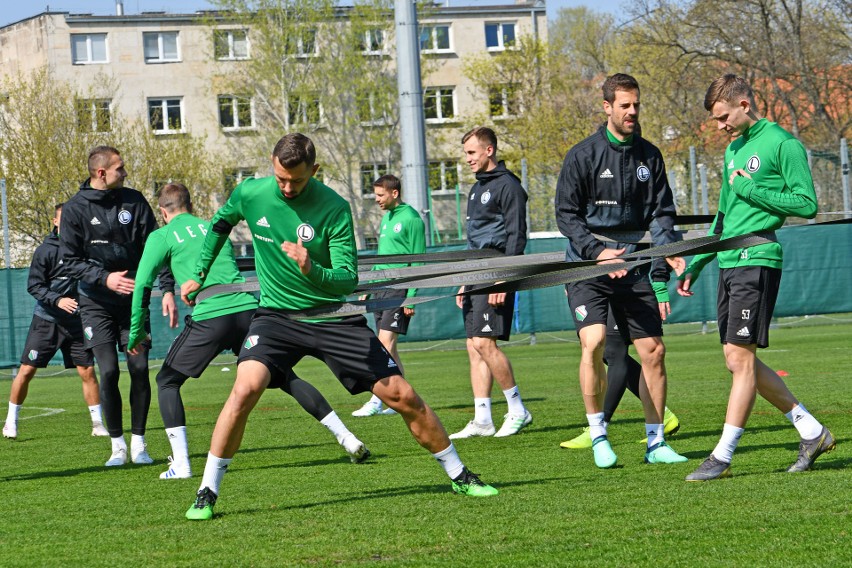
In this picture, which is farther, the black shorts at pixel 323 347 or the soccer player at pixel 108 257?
the soccer player at pixel 108 257

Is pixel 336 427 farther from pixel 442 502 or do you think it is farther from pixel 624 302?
pixel 442 502

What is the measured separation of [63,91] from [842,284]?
33.7 meters

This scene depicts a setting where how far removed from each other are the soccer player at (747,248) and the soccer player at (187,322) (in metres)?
2.71

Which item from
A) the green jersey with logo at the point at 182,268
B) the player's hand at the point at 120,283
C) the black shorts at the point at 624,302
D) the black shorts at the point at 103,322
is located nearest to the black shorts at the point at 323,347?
the black shorts at the point at 624,302

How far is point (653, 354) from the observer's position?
7.69 meters

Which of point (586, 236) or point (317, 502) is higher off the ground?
point (586, 236)

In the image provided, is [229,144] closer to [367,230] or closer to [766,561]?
[367,230]

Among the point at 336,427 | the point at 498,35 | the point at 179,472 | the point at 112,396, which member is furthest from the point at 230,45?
the point at 179,472

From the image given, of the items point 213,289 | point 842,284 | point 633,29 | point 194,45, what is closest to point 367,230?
point 194,45

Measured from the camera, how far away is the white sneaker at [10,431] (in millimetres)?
11773

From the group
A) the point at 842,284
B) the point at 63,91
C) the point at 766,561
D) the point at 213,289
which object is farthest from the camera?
the point at 63,91

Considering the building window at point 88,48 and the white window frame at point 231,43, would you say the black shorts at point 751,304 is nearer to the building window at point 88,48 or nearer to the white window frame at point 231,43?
the white window frame at point 231,43

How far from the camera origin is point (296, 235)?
629cm

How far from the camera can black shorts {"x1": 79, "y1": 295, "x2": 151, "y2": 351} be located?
9.23 m
